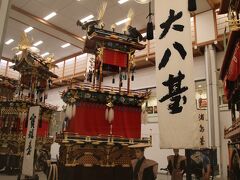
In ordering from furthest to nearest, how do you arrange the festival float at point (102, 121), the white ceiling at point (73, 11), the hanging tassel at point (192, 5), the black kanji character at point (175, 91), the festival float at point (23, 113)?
the white ceiling at point (73, 11) → the festival float at point (23, 113) → the festival float at point (102, 121) → the hanging tassel at point (192, 5) → the black kanji character at point (175, 91)

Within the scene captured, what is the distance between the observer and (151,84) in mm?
13141

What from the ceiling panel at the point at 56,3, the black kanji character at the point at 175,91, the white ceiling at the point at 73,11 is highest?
the ceiling panel at the point at 56,3

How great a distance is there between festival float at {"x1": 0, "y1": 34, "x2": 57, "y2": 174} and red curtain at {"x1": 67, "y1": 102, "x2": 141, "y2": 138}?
3.03 meters

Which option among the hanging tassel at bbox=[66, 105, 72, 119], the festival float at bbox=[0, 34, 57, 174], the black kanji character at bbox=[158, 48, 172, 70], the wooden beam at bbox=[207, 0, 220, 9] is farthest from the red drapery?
the black kanji character at bbox=[158, 48, 172, 70]

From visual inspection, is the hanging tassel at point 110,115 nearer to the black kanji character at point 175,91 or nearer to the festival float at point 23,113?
the festival float at point 23,113

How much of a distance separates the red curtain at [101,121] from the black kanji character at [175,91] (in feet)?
17.3

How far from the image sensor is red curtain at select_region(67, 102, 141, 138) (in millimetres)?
8148

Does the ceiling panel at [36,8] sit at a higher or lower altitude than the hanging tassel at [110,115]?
higher

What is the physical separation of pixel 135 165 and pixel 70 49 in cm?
1380

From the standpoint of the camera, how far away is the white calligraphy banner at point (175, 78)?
10.0 ft

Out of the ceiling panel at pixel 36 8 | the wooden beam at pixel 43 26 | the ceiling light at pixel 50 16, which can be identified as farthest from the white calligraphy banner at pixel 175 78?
the wooden beam at pixel 43 26

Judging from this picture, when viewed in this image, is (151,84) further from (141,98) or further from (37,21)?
(37,21)

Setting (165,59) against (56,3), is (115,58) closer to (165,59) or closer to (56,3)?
(56,3)

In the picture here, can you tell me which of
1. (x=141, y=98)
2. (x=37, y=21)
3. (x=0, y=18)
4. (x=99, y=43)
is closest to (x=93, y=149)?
(x=141, y=98)
